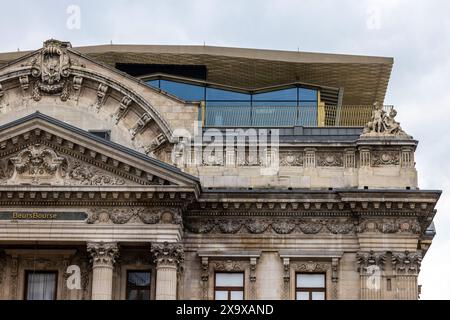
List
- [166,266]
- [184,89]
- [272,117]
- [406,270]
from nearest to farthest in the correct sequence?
[166,266] → [406,270] → [272,117] → [184,89]

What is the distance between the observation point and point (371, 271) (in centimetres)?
5819

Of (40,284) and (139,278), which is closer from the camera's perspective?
(139,278)

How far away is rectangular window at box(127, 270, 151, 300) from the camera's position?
58.7 metres

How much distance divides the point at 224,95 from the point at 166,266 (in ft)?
53.6

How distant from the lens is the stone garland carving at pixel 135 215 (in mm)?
57406

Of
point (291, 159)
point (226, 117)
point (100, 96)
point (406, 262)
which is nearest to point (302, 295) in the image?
point (406, 262)

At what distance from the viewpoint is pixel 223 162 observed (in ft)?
200

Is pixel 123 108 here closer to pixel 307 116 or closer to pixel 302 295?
pixel 307 116

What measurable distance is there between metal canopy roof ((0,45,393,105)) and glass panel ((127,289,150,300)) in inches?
683

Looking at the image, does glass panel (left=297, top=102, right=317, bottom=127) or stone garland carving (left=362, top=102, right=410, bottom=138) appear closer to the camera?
stone garland carving (left=362, top=102, right=410, bottom=138)

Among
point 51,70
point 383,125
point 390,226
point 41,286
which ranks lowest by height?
point 41,286

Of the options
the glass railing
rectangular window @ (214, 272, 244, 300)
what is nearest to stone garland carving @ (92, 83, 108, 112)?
the glass railing

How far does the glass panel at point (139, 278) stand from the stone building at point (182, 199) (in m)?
0.04

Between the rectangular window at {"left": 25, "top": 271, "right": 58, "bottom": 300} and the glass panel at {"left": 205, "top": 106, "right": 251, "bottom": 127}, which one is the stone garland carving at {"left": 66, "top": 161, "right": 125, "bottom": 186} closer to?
the rectangular window at {"left": 25, "top": 271, "right": 58, "bottom": 300}
